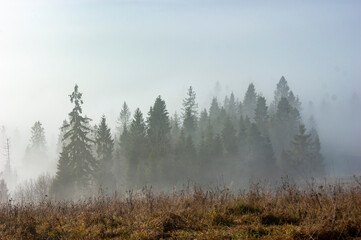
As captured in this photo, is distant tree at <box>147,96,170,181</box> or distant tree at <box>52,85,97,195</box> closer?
distant tree at <box>52,85,97,195</box>

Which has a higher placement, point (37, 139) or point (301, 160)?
point (37, 139)

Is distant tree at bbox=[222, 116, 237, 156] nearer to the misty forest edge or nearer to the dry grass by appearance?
the misty forest edge

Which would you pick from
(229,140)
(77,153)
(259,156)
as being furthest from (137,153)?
(259,156)

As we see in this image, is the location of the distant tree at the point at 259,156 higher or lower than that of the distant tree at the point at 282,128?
lower

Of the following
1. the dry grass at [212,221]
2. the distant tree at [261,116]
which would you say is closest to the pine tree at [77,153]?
the dry grass at [212,221]

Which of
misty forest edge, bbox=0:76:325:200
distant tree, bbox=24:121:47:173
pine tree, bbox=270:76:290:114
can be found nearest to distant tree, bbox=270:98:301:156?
misty forest edge, bbox=0:76:325:200

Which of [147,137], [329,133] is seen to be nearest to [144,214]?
[147,137]

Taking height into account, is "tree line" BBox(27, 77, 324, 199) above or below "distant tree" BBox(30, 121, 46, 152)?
below

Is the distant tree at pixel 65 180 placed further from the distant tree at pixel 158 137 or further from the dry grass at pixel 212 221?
the dry grass at pixel 212 221

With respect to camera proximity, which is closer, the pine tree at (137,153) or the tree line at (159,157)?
the tree line at (159,157)

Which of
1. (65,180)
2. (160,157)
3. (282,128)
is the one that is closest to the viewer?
(65,180)

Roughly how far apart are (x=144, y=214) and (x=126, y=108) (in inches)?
3503

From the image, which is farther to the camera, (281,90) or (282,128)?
(281,90)

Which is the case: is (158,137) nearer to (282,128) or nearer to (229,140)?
(229,140)
